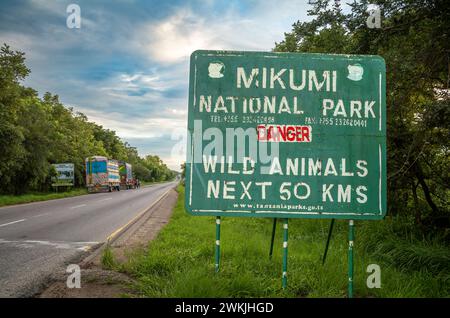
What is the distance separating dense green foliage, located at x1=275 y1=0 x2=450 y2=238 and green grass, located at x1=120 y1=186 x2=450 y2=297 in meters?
1.23

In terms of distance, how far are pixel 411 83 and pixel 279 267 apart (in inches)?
178

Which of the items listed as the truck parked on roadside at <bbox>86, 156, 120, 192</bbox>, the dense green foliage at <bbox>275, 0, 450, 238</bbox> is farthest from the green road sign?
the truck parked on roadside at <bbox>86, 156, 120, 192</bbox>

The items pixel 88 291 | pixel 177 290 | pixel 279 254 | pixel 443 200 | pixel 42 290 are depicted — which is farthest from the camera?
pixel 443 200

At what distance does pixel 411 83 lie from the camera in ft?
23.7

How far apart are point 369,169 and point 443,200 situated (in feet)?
18.7

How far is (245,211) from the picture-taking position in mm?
4551

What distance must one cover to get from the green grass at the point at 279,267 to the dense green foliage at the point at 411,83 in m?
1.23

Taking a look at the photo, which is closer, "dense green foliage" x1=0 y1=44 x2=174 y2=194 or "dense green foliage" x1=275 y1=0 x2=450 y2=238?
"dense green foliage" x1=275 y1=0 x2=450 y2=238

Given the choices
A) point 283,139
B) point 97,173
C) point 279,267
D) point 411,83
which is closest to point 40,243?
point 279,267

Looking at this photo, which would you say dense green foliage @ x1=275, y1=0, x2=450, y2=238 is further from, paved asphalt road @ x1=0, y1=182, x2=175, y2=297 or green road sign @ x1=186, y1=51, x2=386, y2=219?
paved asphalt road @ x1=0, y1=182, x2=175, y2=297

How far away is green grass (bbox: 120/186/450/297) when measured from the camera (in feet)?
14.6

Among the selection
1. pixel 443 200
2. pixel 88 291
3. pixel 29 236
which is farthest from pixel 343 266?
pixel 29 236

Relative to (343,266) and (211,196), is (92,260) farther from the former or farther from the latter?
(343,266)

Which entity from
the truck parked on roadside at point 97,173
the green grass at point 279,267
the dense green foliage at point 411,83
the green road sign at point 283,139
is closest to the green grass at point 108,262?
the green grass at point 279,267
